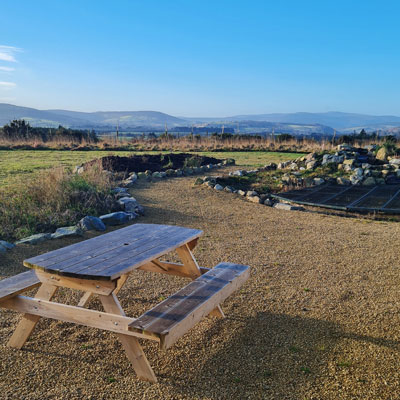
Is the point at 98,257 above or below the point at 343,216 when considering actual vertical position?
above

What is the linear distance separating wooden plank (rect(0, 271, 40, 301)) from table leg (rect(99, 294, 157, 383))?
71 cm

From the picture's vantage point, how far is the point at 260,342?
3.11 metres

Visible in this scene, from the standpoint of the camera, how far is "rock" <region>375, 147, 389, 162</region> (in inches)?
554

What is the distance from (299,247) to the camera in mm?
5645

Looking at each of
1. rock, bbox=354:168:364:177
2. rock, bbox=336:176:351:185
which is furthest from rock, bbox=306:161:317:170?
rock, bbox=336:176:351:185

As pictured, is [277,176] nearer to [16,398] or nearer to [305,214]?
[305,214]

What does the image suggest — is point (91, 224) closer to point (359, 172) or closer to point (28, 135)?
point (359, 172)

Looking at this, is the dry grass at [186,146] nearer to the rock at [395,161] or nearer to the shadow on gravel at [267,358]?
the rock at [395,161]

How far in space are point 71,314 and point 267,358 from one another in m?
1.42

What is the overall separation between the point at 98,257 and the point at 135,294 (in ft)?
4.39

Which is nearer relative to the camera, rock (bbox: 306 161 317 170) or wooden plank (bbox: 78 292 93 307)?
wooden plank (bbox: 78 292 93 307)

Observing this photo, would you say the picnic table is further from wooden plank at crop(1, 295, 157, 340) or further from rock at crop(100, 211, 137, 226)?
rock at crop(100, 211, 137, 226)

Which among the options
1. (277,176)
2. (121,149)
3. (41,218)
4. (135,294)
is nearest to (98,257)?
(135,294)

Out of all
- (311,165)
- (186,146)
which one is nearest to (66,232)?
(311,165)
